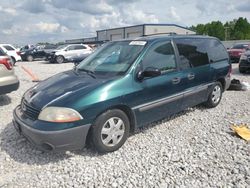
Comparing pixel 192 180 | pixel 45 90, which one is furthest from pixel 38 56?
pixel 192 180

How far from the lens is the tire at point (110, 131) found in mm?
3443

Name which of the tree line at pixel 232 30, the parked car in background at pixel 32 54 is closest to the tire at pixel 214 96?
the parked car in background at pixel 32 54

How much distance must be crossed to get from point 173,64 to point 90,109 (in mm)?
1912

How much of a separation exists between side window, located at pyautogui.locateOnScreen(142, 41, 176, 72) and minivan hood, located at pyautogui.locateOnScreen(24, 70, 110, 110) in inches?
34.1

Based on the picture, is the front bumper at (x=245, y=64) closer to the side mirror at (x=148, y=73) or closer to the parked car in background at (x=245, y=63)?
the parked car in background at (x=245, y=63)

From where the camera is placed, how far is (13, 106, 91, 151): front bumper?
10.4 ft

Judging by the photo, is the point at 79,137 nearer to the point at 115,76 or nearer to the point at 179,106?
the point at 115,76

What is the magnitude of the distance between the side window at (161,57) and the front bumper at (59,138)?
1467 millimetres

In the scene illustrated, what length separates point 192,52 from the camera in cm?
498

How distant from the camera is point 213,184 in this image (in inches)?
116

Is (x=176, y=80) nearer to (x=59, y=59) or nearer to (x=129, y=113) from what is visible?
(x=129, y=113)

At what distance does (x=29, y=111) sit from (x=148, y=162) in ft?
6.02

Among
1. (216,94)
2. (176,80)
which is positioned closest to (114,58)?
(176,80)

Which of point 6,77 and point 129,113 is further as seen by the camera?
point 6,77
